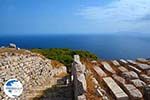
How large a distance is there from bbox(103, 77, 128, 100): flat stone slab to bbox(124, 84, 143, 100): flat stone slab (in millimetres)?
226

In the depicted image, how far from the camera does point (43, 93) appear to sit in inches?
757

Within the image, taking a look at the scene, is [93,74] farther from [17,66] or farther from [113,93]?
[17,66]

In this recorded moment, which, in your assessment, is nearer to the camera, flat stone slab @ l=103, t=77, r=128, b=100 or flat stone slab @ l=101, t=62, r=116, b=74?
flat stone slab @ l=103, t=77, r=128, b=100

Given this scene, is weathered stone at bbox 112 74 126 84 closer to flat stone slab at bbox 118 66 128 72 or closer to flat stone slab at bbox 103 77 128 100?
flat stone slab at bbox 103 77 128 100

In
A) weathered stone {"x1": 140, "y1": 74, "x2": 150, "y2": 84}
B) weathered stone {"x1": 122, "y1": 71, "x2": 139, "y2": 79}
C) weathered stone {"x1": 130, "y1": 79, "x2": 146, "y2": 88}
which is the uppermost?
weathered stone {"x1": 122, "y1": 71, "x2": 139, "y2": 79}

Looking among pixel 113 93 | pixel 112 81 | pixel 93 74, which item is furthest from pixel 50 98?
pixel 113 93

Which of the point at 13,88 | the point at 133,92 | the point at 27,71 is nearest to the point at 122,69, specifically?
the point at 133,92

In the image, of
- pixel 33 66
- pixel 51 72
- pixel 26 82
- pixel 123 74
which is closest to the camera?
pixel 123 74

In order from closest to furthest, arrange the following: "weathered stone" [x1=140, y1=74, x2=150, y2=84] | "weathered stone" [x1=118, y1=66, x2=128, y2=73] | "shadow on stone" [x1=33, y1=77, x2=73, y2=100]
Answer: "weathered stone" [x1=140, y1=74, x2=150, y2=84] → "weathered stone" [x1=118, y1=66, x2=128, y2=73] → "shadow on stone" [x1=33, y1=77, x2=73, y2=100]

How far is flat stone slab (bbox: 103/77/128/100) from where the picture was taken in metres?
12.9

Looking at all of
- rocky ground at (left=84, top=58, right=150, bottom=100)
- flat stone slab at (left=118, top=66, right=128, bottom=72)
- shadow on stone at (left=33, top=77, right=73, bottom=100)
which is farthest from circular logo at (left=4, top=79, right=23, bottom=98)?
flat stone slab at (left=118, top=66, right=128, bottom=72)

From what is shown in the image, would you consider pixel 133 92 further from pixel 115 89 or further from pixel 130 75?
pixel 130 75

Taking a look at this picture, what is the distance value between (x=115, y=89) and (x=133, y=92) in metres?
0.87

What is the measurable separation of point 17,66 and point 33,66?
5.44ft
